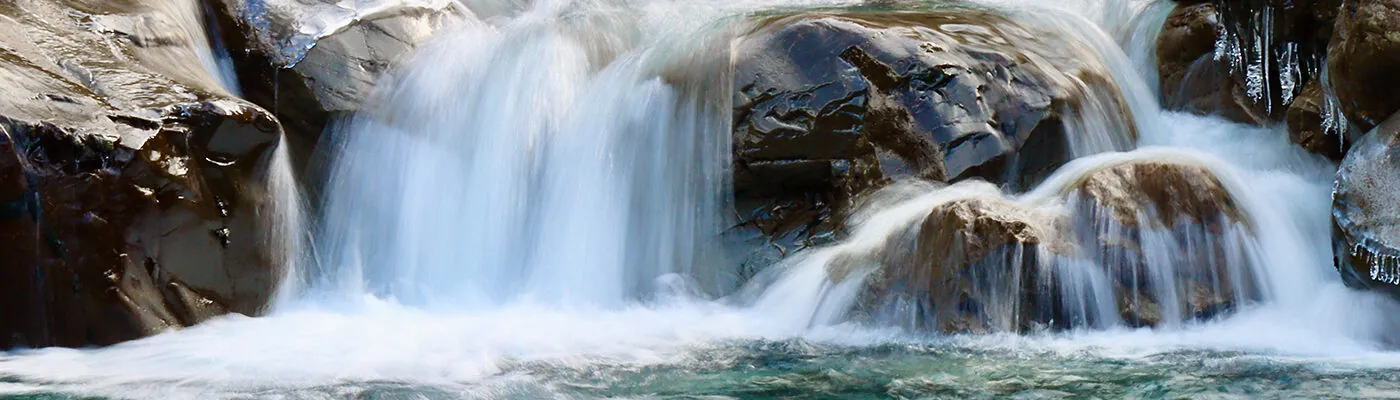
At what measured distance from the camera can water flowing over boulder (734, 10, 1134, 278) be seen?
21.7ft

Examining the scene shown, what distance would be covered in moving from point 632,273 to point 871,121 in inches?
58.5

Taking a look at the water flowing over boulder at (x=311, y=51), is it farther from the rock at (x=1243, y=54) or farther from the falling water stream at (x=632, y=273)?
the rock at (x=1243, y=54)

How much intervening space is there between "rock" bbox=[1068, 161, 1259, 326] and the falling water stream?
1.3 inches

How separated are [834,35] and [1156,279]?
2.19 meters

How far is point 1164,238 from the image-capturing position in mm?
5750

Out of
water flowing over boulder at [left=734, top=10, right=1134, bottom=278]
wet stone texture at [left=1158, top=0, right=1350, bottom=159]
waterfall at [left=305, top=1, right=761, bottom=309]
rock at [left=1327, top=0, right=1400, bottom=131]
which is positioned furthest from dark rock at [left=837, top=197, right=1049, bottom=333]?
wet stone texture at [left=1158, top=0, right=1350, bottom=159]

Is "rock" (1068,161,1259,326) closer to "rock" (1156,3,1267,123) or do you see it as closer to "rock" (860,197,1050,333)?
"rock" (860,197,1050,333)

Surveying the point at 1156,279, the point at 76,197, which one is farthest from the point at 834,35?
the point at 76,197

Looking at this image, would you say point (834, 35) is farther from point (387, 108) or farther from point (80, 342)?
point (80, 342)

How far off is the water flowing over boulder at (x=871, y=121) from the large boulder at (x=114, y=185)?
2.49 metres

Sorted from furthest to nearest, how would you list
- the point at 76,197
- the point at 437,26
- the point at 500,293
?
the point at 437,26
the point at 500,293
the point at 76,197

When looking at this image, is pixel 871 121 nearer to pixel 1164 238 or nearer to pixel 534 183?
pixel 1164 238

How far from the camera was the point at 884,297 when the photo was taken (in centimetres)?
578

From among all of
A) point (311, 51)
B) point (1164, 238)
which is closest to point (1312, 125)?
point (1164, 238)
